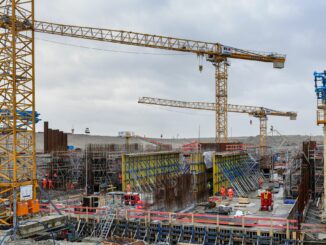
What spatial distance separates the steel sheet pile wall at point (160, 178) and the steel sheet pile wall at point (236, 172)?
2.83 meters

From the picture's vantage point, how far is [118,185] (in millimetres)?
35656

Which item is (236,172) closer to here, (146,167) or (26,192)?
(146,167)

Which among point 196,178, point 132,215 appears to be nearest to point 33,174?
point 132,215

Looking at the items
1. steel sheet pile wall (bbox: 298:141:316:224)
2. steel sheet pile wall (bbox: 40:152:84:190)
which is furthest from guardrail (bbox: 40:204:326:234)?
steel sheet pile wall (bbox: 40:152:84:190)

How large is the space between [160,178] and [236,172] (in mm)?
8184

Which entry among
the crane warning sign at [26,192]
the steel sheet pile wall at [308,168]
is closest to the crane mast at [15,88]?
the crane warning sign at [26,192]

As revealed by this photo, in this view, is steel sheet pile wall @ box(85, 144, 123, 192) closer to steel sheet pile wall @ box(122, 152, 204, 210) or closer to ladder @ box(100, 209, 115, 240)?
steel sheet pile wall @ box(122, 152, 204, 210)

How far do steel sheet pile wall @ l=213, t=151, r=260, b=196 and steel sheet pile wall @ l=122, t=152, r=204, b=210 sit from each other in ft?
9.27

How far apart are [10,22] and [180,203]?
16234 mm

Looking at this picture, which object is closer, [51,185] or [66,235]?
[66,235]

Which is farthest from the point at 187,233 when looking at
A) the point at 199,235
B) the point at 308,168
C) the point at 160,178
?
the point at 160,178

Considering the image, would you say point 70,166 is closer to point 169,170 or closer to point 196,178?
point 169,170

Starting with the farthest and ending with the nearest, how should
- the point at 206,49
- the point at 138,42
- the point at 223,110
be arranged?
the point at 223,110
the point at 206,49
the point at 138,42

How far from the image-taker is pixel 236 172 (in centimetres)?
3912
